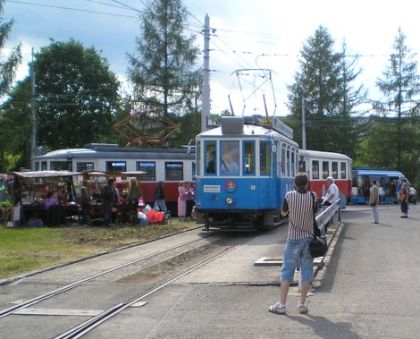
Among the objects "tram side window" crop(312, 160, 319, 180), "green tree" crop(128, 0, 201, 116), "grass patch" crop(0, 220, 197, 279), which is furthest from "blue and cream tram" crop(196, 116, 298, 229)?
"green tree" crop(128, 0, 201, 116)

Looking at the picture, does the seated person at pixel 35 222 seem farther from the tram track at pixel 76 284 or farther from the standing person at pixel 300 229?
the standing person at pixel 300 229

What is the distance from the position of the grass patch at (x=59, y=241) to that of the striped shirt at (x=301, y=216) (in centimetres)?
578

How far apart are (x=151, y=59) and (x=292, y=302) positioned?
3880 cm

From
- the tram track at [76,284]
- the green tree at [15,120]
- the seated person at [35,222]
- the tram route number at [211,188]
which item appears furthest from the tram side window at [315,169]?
the tram track at [76,284]

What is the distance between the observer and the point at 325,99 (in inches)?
2443

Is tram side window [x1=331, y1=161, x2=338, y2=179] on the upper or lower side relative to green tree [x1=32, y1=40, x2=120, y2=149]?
lower

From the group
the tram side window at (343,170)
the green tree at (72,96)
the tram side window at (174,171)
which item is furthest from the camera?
the green tree at (72,96)

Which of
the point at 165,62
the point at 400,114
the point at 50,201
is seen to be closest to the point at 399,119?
the point at 400,114

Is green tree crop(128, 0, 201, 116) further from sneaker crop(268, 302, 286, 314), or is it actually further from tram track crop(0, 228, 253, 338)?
sneaker crop(268, 302, 286, 314)

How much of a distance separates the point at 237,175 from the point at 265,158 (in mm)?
970

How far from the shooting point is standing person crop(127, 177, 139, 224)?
2235cm

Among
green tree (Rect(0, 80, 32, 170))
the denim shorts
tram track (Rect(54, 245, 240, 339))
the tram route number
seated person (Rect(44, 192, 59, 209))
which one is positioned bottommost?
tram track (Rect(54, 245, 240, 339))

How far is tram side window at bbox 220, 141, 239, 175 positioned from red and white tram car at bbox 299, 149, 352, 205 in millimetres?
9565

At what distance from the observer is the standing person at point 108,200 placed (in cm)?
2188
